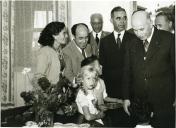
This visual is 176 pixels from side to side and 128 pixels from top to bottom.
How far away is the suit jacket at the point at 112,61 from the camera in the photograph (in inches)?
80.0

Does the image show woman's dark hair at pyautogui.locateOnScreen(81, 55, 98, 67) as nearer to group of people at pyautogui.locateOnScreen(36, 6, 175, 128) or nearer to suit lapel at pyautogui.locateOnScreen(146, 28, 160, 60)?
group of people at pyautogui.locateOnScreen(36, 6, 175, 128)

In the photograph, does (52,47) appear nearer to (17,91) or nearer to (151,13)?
(17,91)

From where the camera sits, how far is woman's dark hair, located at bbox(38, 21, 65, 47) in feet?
6.77

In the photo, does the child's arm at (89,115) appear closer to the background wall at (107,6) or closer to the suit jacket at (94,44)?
the suit jacket at (94,44)

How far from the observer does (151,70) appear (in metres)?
1.94

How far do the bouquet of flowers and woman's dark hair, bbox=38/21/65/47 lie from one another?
36 cm

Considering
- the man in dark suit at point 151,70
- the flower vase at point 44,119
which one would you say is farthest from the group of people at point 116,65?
the flower vase at point 44,119

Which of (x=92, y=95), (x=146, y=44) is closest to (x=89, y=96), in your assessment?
(x=92, y=95)

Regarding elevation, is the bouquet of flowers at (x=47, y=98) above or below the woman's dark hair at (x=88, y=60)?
below

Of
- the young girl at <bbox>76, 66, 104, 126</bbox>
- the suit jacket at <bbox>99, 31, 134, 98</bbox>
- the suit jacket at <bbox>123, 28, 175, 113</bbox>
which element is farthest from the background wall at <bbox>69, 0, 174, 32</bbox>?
the young girl at <bbox>76, 66, 104, 126</bbox>

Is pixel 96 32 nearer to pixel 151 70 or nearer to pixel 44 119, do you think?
pixel 151 70

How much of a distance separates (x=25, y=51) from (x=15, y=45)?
3.8 inches

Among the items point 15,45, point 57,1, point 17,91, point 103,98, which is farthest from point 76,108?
point 57,1

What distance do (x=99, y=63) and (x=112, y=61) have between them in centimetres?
10
